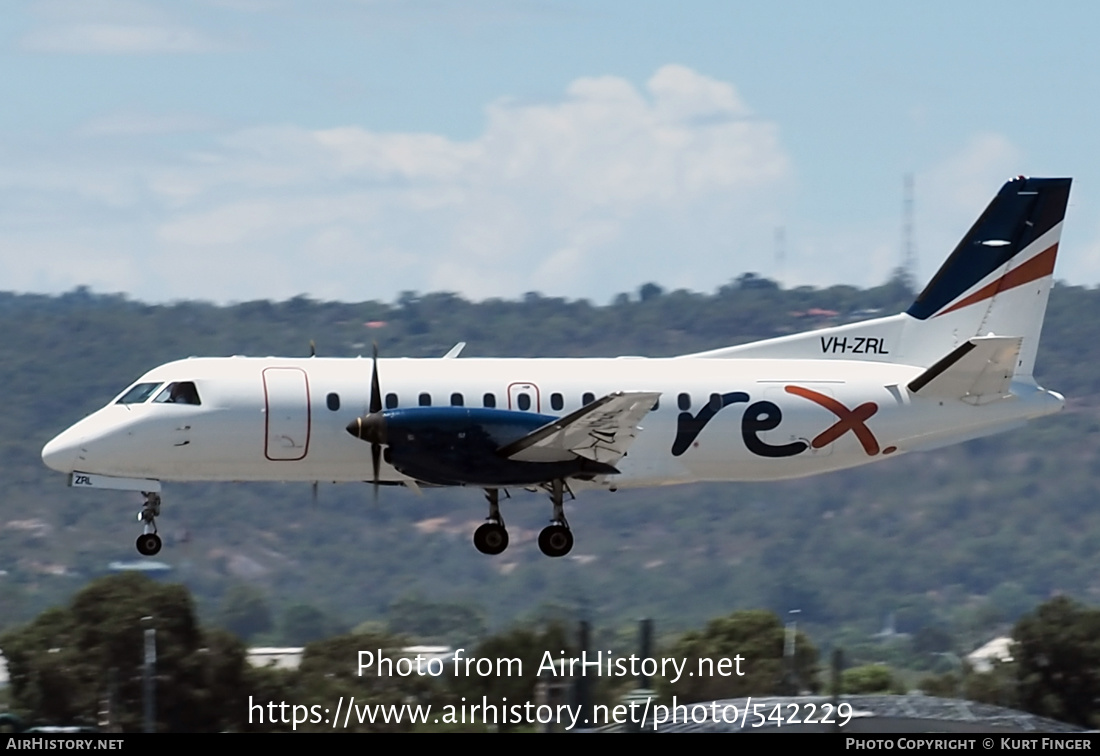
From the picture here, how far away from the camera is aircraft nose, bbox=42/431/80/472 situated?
26.4 meters

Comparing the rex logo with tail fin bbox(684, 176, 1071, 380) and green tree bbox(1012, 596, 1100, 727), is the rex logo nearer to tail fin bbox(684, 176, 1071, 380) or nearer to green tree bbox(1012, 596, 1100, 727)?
tail fin bbox(684, 176, 1071, 380)

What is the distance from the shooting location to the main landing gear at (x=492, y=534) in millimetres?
26953

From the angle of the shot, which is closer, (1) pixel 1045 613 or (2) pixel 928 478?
(1) pixel 1045 613

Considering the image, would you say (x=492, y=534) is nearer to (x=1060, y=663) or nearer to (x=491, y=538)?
(x=491, y=538)

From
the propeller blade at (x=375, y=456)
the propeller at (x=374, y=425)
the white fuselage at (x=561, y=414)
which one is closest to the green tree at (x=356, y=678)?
the propeller blade at (x=375, y=456)

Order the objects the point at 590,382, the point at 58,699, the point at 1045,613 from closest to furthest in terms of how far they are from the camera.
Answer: the point at 590,382 < the point at 58,699 < the point at 1045,613

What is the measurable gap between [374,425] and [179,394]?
309cm

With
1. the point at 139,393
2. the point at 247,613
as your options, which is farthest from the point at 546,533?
the point at 247,613

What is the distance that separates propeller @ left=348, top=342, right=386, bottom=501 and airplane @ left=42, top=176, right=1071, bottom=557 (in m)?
0.03

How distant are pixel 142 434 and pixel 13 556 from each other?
1741 inches

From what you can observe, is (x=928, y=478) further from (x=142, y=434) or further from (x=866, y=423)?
(x=142, y=434)

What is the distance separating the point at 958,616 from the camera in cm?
6825
